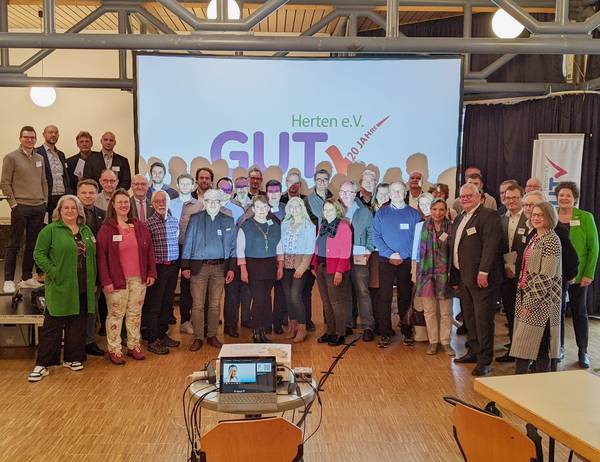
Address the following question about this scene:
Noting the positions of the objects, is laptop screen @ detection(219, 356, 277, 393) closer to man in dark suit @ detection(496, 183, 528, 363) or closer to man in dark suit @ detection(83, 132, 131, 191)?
man in dark suit @ detection(496, 183, 528, 363)

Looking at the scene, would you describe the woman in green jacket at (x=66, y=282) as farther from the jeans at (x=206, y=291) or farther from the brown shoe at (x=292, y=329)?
the brown shoe at (x=292, y=329)

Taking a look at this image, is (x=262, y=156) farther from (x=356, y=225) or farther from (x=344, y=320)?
(x=344, y=320)

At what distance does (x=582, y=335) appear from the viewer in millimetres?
5531

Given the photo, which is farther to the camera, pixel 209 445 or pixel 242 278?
pixel 242 278

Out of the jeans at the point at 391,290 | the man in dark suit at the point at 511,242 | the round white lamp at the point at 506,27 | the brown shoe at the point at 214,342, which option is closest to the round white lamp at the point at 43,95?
the brown shoe at the point at 214,342

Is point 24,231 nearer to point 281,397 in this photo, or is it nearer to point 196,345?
point 196,345

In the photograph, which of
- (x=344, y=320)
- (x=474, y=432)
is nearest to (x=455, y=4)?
(x=344, y=320)

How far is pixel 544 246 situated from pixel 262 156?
348 cm

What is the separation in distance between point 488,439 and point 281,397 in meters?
0.91

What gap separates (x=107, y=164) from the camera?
698 cm

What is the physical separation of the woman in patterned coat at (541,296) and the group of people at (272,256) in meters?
0.02

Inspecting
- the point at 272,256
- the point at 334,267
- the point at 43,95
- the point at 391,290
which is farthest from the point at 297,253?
the point at 43,95

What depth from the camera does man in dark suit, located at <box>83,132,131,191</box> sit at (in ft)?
22.6

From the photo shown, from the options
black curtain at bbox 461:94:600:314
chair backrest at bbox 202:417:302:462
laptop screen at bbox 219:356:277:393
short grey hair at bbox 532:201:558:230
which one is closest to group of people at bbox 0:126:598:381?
short grey hair at bbox 532:201:558:230
